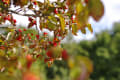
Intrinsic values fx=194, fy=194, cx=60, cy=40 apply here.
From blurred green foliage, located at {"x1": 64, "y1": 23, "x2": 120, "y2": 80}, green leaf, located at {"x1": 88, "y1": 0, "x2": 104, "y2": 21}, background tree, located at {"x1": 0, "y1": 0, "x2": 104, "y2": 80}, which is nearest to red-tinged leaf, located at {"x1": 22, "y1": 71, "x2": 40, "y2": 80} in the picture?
background tree, located at {"x1": 0, "y1": 0, "x2": 104, "y2": 80}

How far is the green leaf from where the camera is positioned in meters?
0.51

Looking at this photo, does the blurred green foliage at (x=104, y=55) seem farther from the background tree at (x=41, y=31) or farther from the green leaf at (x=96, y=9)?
the green leaf at (x=96, y=9)

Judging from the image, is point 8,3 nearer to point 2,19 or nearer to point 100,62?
point 2,19

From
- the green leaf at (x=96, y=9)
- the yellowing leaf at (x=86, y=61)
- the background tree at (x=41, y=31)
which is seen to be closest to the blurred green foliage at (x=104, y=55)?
the background tree at (x=41, y=31)

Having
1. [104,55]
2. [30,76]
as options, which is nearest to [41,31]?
[30,76]

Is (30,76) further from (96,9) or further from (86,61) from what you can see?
(96,9)

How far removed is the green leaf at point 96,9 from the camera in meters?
0.51

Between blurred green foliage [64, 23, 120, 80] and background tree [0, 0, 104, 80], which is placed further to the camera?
blurred green foliage [64, 23, 120, 80]

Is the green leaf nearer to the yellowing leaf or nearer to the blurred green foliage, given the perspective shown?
the yellowing leaf

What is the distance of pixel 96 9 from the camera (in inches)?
20.1

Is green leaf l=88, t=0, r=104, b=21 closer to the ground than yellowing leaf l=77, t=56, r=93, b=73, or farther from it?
farther from it

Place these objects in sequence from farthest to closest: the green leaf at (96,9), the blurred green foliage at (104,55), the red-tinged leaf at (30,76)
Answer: the blurred green foliage at (104,55) < the green leaf at (96,9) < the red-tinged leaf at (30,76)

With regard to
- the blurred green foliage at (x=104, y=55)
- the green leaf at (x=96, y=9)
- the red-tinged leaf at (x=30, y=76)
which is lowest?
the blurred green foliage at (x=104, y=55)

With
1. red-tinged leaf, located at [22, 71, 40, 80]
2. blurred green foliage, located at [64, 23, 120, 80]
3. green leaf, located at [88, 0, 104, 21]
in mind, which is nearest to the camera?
red-tinged leaf, located at [22, 71, 40, 80]
